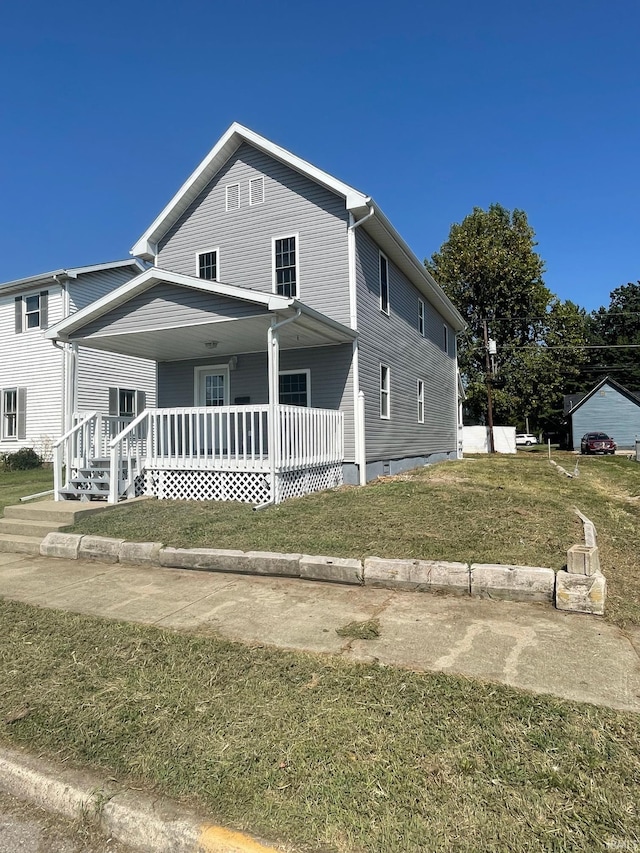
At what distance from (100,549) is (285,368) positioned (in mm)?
6957

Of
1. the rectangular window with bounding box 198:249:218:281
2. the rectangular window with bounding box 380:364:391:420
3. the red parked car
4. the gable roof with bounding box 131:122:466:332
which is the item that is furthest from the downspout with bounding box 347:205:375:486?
the red parked car

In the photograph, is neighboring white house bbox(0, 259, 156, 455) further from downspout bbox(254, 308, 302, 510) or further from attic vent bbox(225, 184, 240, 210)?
downspout bbox(254, 308, 302, 510)

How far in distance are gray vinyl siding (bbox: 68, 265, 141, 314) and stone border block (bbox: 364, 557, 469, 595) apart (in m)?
16.6

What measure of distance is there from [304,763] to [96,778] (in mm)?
944

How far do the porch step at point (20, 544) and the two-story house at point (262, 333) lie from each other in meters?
1.96

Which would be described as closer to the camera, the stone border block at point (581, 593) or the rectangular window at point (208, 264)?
the stone border block at point (581, 593)

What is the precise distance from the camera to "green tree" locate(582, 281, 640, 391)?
59906mm

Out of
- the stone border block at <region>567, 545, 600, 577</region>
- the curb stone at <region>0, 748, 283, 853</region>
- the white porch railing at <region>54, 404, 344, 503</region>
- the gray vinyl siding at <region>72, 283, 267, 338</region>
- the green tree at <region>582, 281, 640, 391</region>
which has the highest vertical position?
the green tree at <region>582, 281, 640, 391</region>

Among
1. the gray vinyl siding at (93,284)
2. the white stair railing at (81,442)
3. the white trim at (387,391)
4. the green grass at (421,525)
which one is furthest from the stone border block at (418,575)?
the gray vinyl siding at (93,284)

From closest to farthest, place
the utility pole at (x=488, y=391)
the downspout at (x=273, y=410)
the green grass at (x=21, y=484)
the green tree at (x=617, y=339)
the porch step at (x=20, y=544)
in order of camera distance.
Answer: the porch step at (x=20, y=544) → the downspout at (x=273, y=410) → the green grass at (x=21, y=484) → the utility pole at (x=488, y=391) → the green tree at (x=617, y=339)

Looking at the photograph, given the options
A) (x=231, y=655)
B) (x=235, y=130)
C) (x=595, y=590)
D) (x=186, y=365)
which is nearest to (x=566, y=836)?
(x=231, y=655)

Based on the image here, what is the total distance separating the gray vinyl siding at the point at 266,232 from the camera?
12.0m

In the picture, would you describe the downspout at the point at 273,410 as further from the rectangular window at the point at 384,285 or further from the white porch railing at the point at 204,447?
the rectangular window at the point at 384,285

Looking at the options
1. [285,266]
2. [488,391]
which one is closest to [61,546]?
[285,266]
